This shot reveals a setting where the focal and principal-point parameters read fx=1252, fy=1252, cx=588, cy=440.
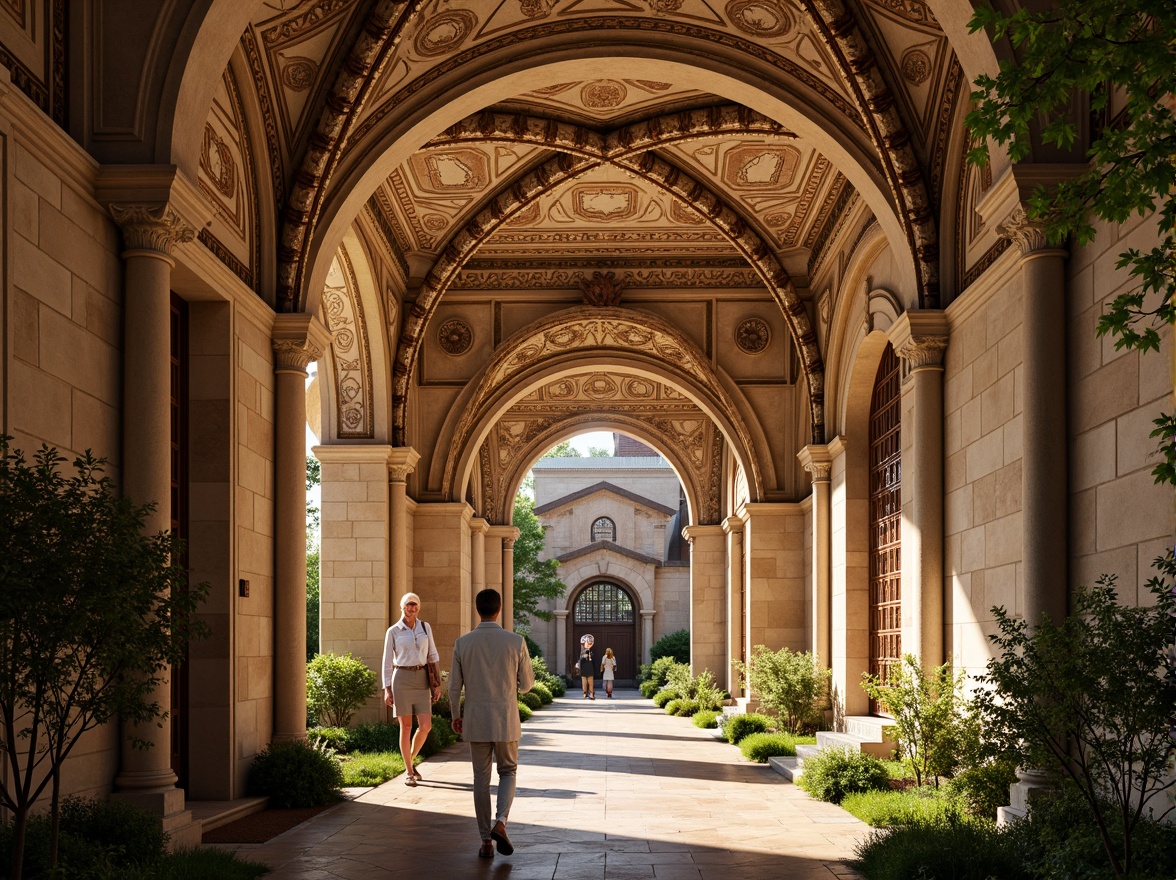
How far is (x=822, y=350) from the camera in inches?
679

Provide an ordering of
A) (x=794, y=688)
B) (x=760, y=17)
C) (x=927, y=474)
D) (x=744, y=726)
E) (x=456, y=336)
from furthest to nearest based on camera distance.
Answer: (x=456, y=336)
(x=744, y=726)
(x=794, y=688)
(x=760, y=17)
(x=927, y=474)

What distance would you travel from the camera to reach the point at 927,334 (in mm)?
10570

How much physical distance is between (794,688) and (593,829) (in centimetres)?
736

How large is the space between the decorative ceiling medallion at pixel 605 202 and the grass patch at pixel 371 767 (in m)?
7.80

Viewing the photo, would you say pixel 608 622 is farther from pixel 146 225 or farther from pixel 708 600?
pixel 146 225

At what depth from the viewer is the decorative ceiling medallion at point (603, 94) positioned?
44.5 ft

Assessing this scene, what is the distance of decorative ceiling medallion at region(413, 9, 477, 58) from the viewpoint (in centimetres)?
1095

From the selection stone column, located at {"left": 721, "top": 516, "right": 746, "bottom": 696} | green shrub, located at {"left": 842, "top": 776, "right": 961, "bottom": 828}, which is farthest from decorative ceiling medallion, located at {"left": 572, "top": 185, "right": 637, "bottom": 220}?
green shrub, located at {"left": 842, "top": 776, "right": 961, "bottom": 828}

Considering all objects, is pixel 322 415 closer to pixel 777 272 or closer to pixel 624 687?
pixel 777 272

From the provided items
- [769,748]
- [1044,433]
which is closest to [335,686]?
[769,748]

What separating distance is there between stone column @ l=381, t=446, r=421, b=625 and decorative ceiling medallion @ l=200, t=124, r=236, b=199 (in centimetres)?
750

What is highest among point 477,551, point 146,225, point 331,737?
point 146,225

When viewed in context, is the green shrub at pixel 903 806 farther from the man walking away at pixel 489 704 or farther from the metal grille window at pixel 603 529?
the metal grille window at pixel 603 529

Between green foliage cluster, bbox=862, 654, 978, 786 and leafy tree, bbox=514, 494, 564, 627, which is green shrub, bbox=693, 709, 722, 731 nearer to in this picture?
green foliage cluster, bbox=862, 654, 978, 786
